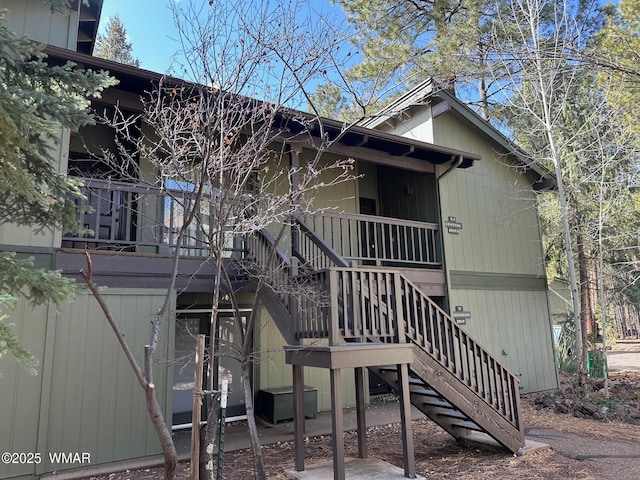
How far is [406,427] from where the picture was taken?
16.3ft

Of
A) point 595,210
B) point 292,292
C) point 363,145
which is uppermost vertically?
point 363,145

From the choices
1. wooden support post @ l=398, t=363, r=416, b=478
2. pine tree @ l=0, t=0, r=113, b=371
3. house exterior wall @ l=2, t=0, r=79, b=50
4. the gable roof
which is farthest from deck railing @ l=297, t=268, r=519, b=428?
the gable roof

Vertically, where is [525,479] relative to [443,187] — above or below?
below

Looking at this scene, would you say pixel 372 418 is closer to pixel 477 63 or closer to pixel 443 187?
pixel 443 187

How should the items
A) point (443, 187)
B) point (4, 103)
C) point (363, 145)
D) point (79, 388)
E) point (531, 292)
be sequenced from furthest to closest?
point (531, 292), point (443, 187), point (363, 145), point (79, 388), point (4, 103)

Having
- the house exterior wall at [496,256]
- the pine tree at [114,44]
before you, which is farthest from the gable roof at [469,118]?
the pine tree at [114,44]

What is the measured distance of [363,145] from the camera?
28.6 feet

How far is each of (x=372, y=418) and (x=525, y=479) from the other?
11.3 ft

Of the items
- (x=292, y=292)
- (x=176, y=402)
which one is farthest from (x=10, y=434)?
(x=292, y=292)

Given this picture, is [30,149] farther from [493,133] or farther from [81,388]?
[493,133]

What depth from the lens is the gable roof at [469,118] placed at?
10273mm

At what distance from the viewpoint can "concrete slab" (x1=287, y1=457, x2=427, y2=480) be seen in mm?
4941

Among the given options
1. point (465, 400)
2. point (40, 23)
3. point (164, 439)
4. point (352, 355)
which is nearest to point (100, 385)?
point (164, 439)

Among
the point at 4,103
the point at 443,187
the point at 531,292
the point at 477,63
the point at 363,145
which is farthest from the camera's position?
the point at 531,292
